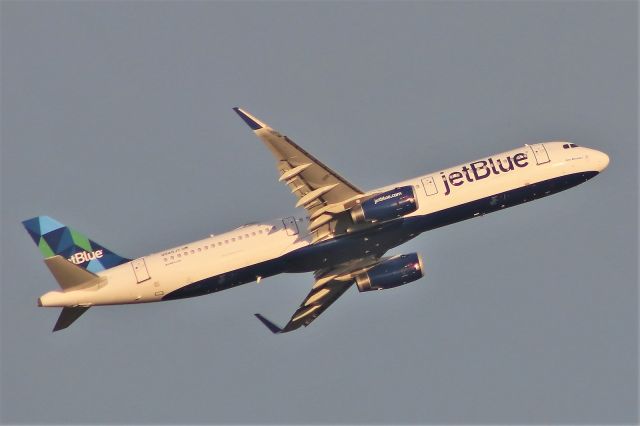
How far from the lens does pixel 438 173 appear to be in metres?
77.6

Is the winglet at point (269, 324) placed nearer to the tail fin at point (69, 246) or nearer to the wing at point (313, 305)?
the wing at point (313, 305)

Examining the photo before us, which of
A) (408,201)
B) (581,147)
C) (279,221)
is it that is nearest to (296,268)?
(279,221)

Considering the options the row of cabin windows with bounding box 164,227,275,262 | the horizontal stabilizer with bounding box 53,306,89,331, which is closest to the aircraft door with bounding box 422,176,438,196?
the row of cabin windows with bounding box 164,227,275,262

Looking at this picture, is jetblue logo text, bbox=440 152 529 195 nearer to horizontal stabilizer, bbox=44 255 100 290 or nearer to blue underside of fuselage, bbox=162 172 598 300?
blue underside of fuselage, bbox=162 172 598 300

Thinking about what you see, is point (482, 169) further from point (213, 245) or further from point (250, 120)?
point (213, 245)

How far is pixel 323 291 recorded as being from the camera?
270ft

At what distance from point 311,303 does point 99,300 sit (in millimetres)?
14798

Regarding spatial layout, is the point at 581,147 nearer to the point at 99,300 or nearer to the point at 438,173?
the point at 438,173

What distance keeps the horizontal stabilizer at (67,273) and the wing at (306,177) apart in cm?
1333

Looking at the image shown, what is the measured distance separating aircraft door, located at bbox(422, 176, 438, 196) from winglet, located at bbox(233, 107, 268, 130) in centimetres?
1240

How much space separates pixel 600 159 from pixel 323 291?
20.0 m

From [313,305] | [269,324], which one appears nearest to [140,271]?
[269,324]

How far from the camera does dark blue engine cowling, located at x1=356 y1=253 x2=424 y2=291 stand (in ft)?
260

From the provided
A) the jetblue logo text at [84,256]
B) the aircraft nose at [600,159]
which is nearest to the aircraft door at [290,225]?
the jetblue logo text at [84,256]
